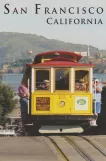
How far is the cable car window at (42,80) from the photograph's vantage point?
21.3 m

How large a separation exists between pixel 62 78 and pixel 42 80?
0.70 meters

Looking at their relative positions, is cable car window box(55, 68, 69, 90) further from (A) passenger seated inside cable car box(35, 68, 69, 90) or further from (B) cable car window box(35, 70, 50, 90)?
(B) cable car window box(35, 70, 50, 90)

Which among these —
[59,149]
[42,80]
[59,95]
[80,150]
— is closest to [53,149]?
[59,149]

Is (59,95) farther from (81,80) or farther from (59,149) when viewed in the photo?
(59,149)

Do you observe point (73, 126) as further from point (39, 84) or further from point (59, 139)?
point (59, 139)

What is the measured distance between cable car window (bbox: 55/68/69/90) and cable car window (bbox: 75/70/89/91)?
35 centimetres

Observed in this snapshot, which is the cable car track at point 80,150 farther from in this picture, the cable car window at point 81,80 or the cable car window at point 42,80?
the cable car window at point 81,80

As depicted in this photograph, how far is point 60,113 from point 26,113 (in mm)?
1335

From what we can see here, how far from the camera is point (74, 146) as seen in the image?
14.6 metres

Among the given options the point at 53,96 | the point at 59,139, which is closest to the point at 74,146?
the point at 59,139

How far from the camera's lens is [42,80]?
21.5m

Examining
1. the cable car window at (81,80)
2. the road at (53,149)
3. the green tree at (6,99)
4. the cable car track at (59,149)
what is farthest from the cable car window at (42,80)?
the green tree at (6,99)

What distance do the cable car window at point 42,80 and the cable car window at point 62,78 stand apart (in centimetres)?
33

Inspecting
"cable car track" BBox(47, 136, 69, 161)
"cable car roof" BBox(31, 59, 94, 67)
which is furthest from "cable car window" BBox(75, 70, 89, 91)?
"cable car track" BBox(47, 136, 69, 161)
